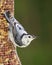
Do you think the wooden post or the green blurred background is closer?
the wooden post

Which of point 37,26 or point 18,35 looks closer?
point 18,35

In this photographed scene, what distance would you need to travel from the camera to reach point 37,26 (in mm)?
5523

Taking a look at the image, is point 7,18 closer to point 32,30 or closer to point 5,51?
point 5,51

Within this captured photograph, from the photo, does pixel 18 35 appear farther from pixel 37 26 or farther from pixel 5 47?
pixel 37 26

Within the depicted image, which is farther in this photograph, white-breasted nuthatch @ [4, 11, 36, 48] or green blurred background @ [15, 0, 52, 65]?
green blurred background @ [15, 0, 52, 65]

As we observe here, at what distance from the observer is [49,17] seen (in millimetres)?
5570

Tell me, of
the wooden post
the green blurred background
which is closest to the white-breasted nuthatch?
the wooden post

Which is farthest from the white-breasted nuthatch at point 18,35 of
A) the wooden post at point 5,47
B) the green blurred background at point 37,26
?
the green blurred background at point 37,26

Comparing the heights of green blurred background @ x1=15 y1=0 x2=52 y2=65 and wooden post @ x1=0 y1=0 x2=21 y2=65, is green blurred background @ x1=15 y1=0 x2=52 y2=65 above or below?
below

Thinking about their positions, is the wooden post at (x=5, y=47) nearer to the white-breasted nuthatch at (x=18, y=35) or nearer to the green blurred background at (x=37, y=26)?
the white-breasted nuthatch at (x=18, y=35)

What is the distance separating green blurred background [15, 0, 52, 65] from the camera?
17.4 ft

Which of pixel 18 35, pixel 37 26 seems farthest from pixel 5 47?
pixel 37 26

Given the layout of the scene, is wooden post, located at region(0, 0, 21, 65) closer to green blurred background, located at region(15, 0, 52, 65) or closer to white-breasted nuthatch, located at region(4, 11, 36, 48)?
white-breasted nuthatch, located at region(4, 11, 36, 48)

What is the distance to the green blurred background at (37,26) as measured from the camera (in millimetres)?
5312
